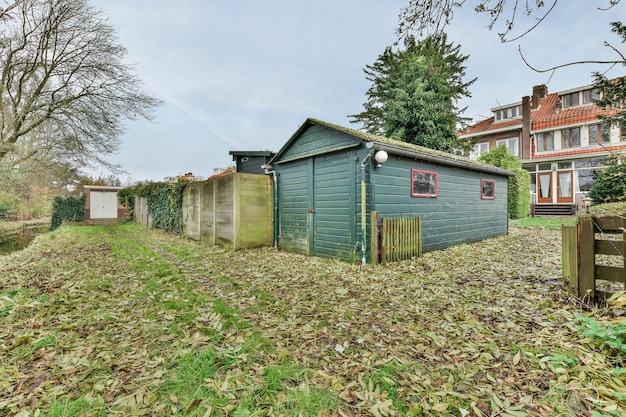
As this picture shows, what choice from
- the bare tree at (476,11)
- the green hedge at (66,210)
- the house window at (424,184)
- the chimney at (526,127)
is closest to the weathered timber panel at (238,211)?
the house window at (424,184)

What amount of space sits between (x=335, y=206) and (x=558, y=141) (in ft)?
64.6

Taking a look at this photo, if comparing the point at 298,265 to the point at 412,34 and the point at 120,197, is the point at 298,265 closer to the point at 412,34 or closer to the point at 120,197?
the point at 412,34

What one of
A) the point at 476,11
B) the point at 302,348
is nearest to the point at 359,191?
the point at 476,11

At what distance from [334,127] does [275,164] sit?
2935mm

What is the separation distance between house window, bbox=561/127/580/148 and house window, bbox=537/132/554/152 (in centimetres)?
60

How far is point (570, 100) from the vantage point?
18828 mm

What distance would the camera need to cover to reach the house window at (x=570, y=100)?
60.8 feet

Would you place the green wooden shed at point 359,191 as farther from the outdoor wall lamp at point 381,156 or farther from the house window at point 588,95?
the house window at point 588,95

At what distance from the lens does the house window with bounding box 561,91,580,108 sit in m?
18.5

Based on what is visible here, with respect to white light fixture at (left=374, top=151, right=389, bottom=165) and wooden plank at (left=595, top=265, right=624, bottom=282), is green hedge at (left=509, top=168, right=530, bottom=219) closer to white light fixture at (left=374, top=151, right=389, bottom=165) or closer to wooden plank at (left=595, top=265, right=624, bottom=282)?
white light fixture at (left=374, top=151, right=389, bottom=165)

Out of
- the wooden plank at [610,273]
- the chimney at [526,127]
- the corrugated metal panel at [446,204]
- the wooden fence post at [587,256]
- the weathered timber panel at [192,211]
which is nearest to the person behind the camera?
the wooden plank at [610,273]

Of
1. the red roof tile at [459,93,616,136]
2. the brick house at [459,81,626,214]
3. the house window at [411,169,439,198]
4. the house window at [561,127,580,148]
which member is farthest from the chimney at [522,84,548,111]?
the house window at [411,169,439,198]

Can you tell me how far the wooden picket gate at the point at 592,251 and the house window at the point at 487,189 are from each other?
282 inches

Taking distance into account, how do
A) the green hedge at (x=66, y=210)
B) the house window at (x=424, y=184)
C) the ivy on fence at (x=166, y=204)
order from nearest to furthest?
the house window at (x=424, y=184) → the ivy on fence at (x=166, y=204) → the green hedge at (x=66, y=210)
